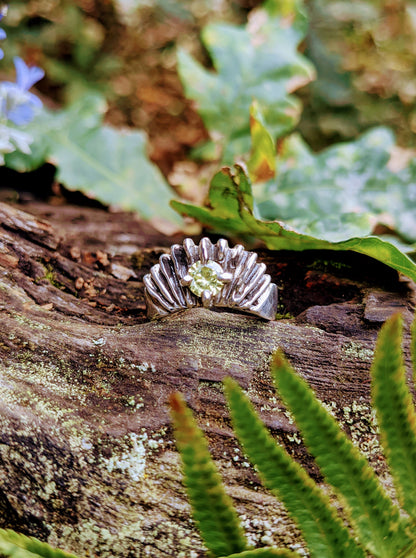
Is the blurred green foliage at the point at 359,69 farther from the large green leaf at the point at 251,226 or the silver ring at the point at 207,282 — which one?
the silver ring at the point at 207,282

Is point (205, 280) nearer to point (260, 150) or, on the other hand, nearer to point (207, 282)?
point (207, 282)

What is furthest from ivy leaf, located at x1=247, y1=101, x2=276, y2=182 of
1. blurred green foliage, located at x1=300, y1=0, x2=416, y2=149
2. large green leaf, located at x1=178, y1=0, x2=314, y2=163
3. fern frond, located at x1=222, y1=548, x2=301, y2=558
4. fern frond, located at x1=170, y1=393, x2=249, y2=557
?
blurred green foliage, located at x1=300, y1=0, x2=416, y2=149

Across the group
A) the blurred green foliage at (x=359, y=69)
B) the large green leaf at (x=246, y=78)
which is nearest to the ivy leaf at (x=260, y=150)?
the large green leaf at (x=246, y=78)

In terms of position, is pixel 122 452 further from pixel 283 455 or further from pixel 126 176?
pixel 126 176

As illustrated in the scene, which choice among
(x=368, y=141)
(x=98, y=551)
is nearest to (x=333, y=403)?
(x=98, y=551)

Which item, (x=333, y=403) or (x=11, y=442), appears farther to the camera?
(x=333, y=403)

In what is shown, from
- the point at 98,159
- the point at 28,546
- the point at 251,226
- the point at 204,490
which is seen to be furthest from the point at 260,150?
the point at 28,546
